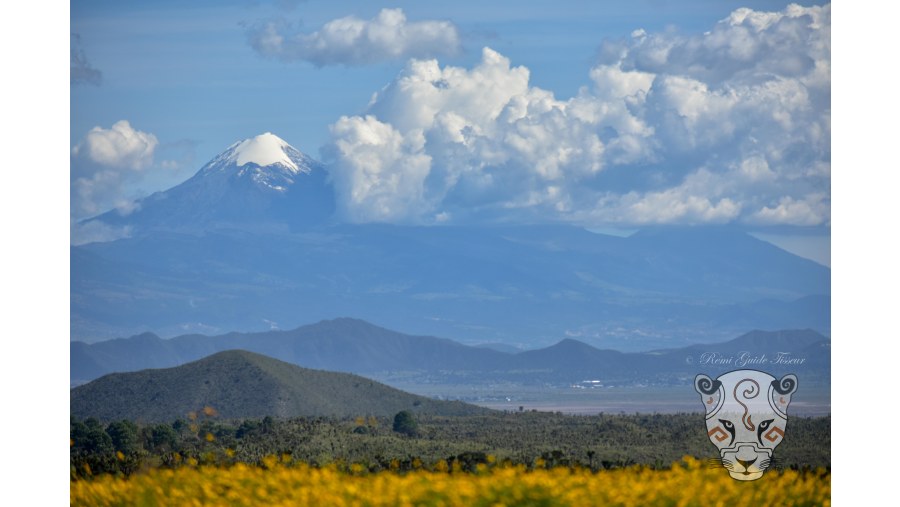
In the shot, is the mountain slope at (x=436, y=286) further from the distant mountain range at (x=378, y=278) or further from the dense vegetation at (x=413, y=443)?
the dense vegetation at (x=413, y=443)

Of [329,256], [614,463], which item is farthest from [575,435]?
[329,256]

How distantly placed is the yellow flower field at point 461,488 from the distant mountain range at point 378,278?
1283 centimetres

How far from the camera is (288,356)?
30.0 metres

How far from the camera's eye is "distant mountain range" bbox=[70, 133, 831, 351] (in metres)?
28.5

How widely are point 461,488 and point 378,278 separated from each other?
22.2 meters

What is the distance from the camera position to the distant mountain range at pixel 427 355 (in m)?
27.9

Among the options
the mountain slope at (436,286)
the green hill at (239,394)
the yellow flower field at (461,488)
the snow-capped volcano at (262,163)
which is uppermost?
the snow-capped volcano at (262,163)

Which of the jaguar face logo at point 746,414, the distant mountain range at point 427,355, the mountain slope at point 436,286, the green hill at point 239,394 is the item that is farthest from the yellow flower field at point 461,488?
the mountain slope at point 436,286

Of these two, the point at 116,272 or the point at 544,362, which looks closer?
the point at 116,272

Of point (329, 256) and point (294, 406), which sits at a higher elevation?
point (329, 256)

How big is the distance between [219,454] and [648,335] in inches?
947

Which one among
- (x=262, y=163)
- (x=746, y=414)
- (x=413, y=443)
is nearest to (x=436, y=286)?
(x=262, y=163)
